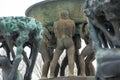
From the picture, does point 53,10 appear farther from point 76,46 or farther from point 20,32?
point 20,32

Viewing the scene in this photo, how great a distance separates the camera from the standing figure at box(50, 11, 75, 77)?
40.8ft

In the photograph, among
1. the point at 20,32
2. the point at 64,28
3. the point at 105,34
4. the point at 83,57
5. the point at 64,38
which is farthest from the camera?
the point at 83,57

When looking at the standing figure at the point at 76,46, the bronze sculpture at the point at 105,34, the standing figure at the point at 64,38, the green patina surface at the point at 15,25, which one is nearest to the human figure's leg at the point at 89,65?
the standing figure at the point at 76,46

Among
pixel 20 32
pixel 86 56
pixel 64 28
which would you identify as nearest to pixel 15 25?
pixel 20 32

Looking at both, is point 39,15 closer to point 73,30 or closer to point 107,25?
point 73,30

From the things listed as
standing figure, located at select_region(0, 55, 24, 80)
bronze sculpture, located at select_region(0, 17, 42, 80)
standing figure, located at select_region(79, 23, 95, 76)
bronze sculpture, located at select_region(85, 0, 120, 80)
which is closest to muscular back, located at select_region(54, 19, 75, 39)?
standing figure, located at select_region(79, 23, 95, 76)

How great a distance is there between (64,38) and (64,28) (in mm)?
289

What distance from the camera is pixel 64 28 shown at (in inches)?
492

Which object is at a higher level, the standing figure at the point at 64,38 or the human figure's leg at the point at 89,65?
the standing figure at the point at 64,38

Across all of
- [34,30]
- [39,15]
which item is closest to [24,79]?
[34,30]

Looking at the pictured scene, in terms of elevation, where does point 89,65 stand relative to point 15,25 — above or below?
below

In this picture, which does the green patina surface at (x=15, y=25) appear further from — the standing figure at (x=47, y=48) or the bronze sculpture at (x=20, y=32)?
the standing figure at (x=47, y=48)

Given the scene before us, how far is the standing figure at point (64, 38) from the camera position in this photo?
1245 cm

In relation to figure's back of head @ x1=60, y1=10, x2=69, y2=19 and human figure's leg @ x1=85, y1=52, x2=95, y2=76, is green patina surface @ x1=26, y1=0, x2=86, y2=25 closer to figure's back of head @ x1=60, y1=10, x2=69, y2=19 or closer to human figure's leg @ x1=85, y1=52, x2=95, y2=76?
figure's back of head @ x1=60, y1=10, x2=69, y2=19
